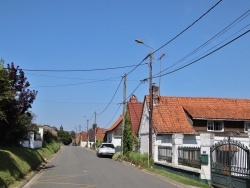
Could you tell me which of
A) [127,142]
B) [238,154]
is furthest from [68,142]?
[238,154]

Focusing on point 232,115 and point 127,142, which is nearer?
point 232,115

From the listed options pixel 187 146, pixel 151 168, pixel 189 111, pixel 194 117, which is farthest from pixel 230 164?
pixel 189 111

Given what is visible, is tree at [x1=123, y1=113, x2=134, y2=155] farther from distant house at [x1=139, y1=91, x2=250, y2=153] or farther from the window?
the window

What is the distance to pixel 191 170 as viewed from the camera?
63.9 feet

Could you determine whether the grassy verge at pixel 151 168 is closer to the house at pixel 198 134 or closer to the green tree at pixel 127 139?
the house at pixel 198 134

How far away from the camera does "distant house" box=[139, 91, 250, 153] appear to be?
3397cm

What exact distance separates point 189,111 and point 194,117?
50.1 inches

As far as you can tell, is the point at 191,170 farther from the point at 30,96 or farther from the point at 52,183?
the point at 30,96

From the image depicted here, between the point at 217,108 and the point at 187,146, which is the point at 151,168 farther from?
the point at 217,108

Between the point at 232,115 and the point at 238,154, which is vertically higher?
the point at 232,115

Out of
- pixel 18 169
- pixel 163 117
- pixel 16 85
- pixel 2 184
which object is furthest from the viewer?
pixel 163 117

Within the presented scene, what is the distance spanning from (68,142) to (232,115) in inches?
5540

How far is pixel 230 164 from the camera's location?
1603cm

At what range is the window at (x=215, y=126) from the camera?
118ft
